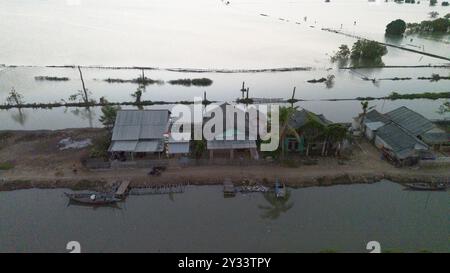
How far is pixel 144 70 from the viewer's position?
55219 millimetres

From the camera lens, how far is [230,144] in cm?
2648

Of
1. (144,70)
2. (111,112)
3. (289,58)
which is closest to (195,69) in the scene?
(144,70)

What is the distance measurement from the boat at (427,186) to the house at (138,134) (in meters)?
22.3

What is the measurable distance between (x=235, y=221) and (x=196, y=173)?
6.18 meters

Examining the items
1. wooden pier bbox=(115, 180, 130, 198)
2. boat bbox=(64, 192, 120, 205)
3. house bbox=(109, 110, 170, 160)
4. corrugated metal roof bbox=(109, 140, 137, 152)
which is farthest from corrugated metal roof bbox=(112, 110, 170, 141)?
boat bbox=(64, 192, 120, 205)

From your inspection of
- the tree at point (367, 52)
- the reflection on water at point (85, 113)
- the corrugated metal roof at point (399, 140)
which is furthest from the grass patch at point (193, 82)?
the tree at point (367, 52)

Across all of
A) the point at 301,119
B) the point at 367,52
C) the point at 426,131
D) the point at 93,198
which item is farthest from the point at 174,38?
the point at 426,131

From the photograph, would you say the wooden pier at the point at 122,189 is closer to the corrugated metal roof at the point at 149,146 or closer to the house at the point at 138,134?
the house at the point at 138,134

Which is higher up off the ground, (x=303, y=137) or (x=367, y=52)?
(x=367, y=52)

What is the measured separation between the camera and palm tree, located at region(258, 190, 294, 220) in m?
21.6

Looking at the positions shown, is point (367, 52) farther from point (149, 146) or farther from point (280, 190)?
point (149, 146)

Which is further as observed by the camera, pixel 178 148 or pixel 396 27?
pixel 396 27

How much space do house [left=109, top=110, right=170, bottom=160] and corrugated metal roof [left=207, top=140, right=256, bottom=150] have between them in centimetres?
464

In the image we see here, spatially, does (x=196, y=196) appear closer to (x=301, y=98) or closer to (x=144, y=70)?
(x=301, y=98)
